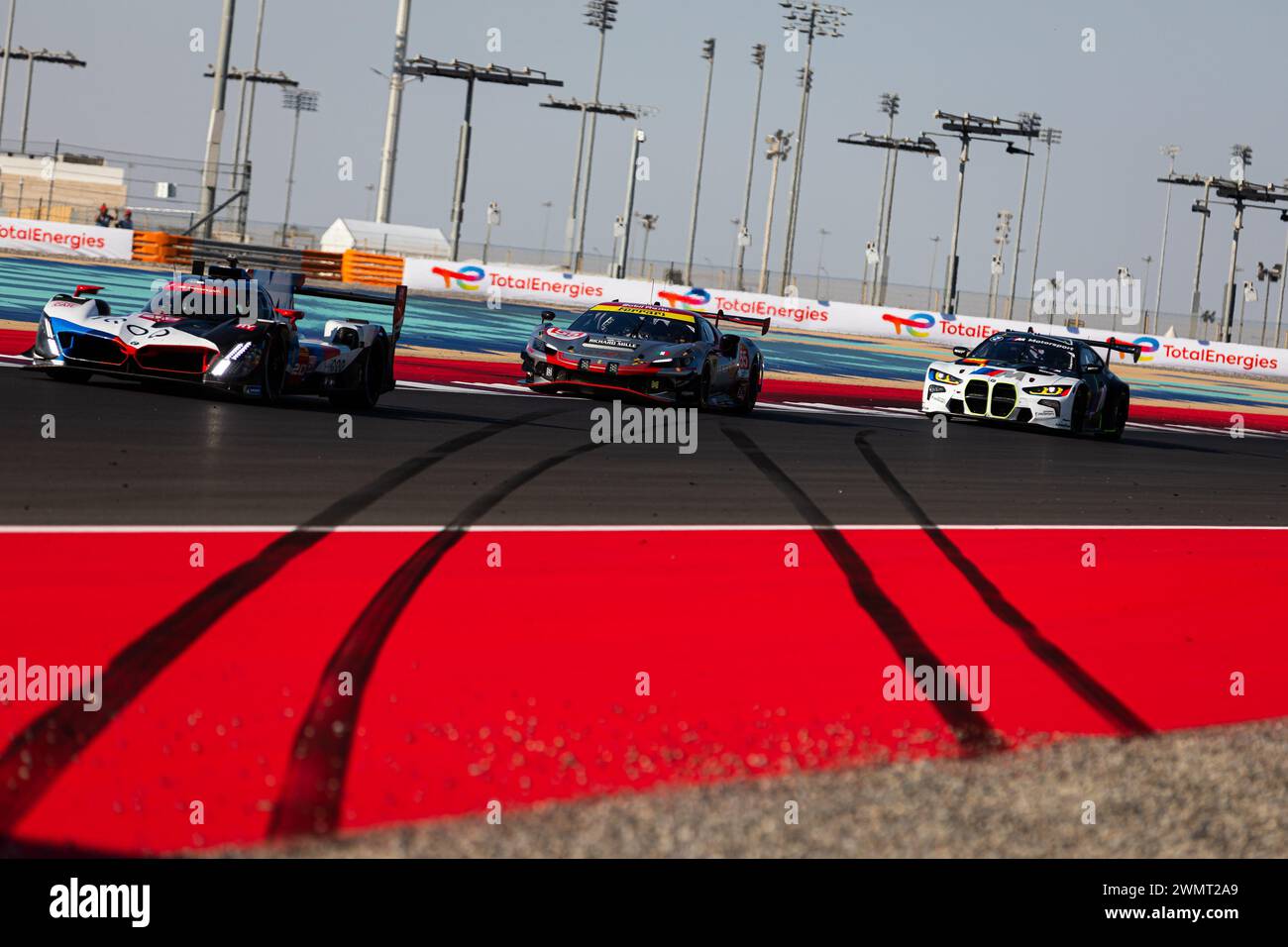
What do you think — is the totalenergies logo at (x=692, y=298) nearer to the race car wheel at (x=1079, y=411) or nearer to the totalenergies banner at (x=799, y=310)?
the totalenergies banner at (x=799, y=310)

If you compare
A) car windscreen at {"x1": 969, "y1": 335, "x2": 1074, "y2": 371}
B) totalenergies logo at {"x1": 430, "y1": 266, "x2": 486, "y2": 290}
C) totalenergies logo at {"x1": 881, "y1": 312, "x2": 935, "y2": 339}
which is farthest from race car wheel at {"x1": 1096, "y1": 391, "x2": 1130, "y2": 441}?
Answer: totalenergies logo at {"x1": 881, "y1": 312, "x2": 935, "y2": 339}

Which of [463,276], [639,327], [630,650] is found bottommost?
[630,650]

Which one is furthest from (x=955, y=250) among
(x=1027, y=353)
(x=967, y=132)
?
(x=1027, y=353)

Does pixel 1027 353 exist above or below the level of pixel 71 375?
above

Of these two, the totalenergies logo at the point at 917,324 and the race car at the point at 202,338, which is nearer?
the race car at the point at 202,338

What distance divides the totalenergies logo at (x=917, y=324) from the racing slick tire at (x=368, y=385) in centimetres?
3766

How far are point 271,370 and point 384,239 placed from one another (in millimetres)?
50800

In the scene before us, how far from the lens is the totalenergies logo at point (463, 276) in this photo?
47.7m

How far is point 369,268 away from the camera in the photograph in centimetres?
4575

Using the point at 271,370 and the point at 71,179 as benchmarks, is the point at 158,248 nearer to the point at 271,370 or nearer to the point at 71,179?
the point at 271,370

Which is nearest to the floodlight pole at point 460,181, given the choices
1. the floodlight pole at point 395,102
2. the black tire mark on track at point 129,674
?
the floodlight pole at point 395,102

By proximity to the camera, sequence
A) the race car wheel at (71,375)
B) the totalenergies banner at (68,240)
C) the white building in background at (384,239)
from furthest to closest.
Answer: the white building in background at (384,239), the totalenergies banner at (68,240), the race car wheel at (71,375)
